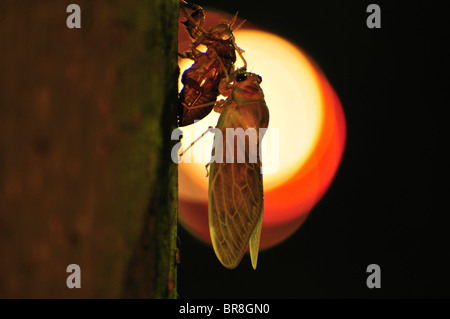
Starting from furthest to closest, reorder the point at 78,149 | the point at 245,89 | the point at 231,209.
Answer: the point at 245,89, the point at 231,209, the point at 78,149

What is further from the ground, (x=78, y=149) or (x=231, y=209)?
(x=78, y=149)

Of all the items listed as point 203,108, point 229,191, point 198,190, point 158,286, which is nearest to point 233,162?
point 229,191

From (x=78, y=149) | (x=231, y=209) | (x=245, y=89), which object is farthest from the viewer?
(x=245, y=89)

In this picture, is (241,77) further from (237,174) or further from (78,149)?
(78,149)

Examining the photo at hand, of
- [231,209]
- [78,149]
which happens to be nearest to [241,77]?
[231,209]

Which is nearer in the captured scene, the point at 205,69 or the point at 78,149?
the point at 78,149

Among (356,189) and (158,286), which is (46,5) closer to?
(158,286)
